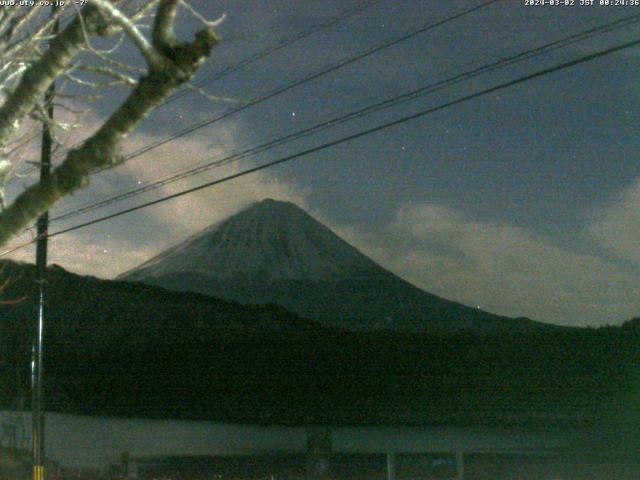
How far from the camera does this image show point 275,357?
43875 mm

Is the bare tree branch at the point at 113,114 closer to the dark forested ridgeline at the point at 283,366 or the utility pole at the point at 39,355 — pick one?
the utility pole at the point at 39,355

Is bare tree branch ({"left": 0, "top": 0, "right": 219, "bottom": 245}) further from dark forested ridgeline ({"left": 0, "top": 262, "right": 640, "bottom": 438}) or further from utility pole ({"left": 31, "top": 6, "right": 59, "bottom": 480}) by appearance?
dark forested ridgeline ({"left": 0, "top": 262, "right": 640, "bottom": 438})

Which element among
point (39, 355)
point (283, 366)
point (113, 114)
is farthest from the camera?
point (283, 366)

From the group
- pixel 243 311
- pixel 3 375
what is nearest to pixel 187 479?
pixel 3 375

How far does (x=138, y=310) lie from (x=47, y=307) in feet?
20.9

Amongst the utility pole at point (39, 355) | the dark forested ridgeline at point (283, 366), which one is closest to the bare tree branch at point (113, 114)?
the utility pole at point (39, 355)

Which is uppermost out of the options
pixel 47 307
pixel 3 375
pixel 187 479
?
pixel 47 307

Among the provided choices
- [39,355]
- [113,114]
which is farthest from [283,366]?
[113,114]

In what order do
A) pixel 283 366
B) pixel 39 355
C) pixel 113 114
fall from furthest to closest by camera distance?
pixel 283 366 → pixel 39 355 → pixel 113 114

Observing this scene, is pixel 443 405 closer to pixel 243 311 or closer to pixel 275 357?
pixel 275 357

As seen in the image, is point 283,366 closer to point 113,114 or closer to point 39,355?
point 39,355

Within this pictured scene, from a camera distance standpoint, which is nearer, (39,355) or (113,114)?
(113,114)

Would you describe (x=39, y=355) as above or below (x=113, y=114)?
below

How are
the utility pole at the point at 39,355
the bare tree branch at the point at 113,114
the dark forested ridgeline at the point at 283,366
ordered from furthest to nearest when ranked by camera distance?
the dark forested ridgeline at the point at 283,366
the utility pole at the point at 39,355
the bare tree branch at the point at 113,114
